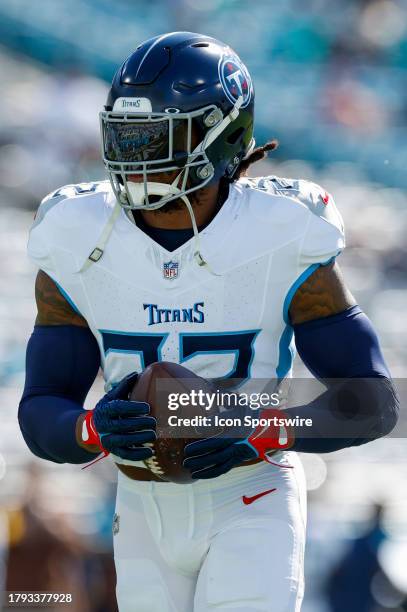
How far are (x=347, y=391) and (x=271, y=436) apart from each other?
0.63ft

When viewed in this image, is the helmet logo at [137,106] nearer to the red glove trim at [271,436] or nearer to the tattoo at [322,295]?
the tattoo at [322,295]

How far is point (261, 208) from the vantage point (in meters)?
2.44

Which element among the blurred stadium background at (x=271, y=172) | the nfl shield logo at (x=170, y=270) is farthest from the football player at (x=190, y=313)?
the blurred stadium background at (x=271, y=172)

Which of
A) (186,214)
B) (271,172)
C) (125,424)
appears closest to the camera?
(125,424)

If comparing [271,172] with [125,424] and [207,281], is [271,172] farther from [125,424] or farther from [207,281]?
[125,424]

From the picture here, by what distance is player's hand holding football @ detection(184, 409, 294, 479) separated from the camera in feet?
7.23

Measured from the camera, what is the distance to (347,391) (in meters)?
2.32

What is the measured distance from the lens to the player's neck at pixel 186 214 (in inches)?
96.8

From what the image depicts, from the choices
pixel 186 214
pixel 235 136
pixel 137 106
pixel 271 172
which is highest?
pixel 137 106

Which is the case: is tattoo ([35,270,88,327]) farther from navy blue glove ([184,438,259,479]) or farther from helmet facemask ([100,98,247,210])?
navy blue glove ([184,438,259,479])

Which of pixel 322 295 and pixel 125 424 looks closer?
pixel 125 424

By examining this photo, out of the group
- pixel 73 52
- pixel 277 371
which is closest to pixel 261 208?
pixel 277 371

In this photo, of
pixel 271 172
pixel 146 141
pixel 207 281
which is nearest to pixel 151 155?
pixel 146 141

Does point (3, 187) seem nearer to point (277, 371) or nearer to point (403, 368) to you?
point (403, 368)
